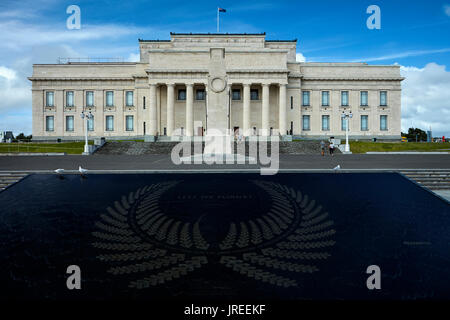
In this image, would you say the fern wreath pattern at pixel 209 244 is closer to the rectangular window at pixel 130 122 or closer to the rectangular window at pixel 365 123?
the rectangular window at pixel 130 122

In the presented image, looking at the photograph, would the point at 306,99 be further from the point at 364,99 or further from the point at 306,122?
the point at 364,99

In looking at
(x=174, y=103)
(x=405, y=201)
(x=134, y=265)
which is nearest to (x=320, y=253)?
(x=134, y=265)

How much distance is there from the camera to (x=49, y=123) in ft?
207

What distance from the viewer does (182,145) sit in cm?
4262

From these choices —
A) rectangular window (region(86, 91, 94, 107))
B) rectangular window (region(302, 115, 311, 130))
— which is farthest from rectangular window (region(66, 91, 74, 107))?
rectangular window (region(302, 115, 311, 130))

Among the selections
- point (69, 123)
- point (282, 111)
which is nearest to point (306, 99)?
point (282, 111)

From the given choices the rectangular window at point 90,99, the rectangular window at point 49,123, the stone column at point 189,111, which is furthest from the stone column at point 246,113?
the rectangular window at point 49,123

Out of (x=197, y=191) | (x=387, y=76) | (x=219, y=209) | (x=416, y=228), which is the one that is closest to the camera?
(x=416, y=228)

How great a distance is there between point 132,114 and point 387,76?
5023 centimetres

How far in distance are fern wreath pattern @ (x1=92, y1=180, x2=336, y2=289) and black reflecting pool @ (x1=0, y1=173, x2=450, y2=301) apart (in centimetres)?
1

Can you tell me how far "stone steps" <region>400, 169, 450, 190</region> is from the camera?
13041 millimetres

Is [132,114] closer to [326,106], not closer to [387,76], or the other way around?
[326,106]

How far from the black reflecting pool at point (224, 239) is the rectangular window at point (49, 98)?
213 feet

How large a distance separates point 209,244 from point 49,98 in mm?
68863
